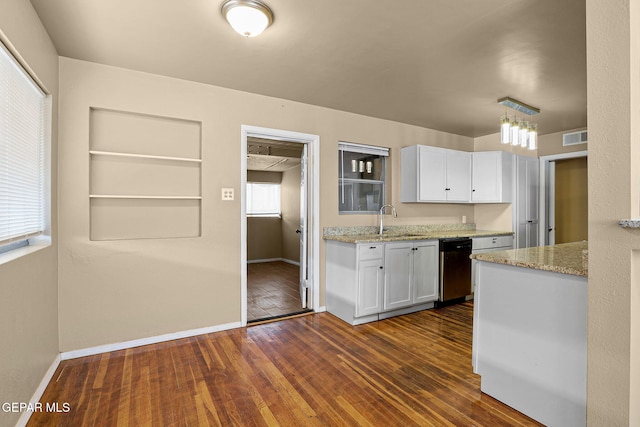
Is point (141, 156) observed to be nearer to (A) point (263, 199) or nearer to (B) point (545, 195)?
(A) point (263, 199)

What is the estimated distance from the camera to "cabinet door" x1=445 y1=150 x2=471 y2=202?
4395 millimetres

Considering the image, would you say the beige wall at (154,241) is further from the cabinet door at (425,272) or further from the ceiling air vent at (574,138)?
the ceiling air vent at (574,138)

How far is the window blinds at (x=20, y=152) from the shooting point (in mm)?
1605

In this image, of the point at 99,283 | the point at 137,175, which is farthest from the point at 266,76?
the point at 99,283

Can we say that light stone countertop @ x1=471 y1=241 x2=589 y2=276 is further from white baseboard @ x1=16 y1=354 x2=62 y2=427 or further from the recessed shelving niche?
white baseboard @ x1=16 y1=354 x2=62 y2=427

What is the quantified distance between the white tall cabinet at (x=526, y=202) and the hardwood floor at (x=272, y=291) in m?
3.38

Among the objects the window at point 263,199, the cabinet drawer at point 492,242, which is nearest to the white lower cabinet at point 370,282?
the cabinet drawer at point 492,242

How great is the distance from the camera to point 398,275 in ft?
11.4

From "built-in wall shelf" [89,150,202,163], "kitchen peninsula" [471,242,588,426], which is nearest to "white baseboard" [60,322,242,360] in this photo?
"built-in wall shelf" [89,150,202,163]

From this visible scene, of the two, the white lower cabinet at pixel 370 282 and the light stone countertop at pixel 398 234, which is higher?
the light stone countertop at pixel 398 234

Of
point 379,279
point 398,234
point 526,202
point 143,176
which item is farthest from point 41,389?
point 526,202

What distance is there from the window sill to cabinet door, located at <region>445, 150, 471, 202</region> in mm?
4284

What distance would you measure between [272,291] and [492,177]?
3527 millimetres

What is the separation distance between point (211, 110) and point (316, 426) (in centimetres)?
271
